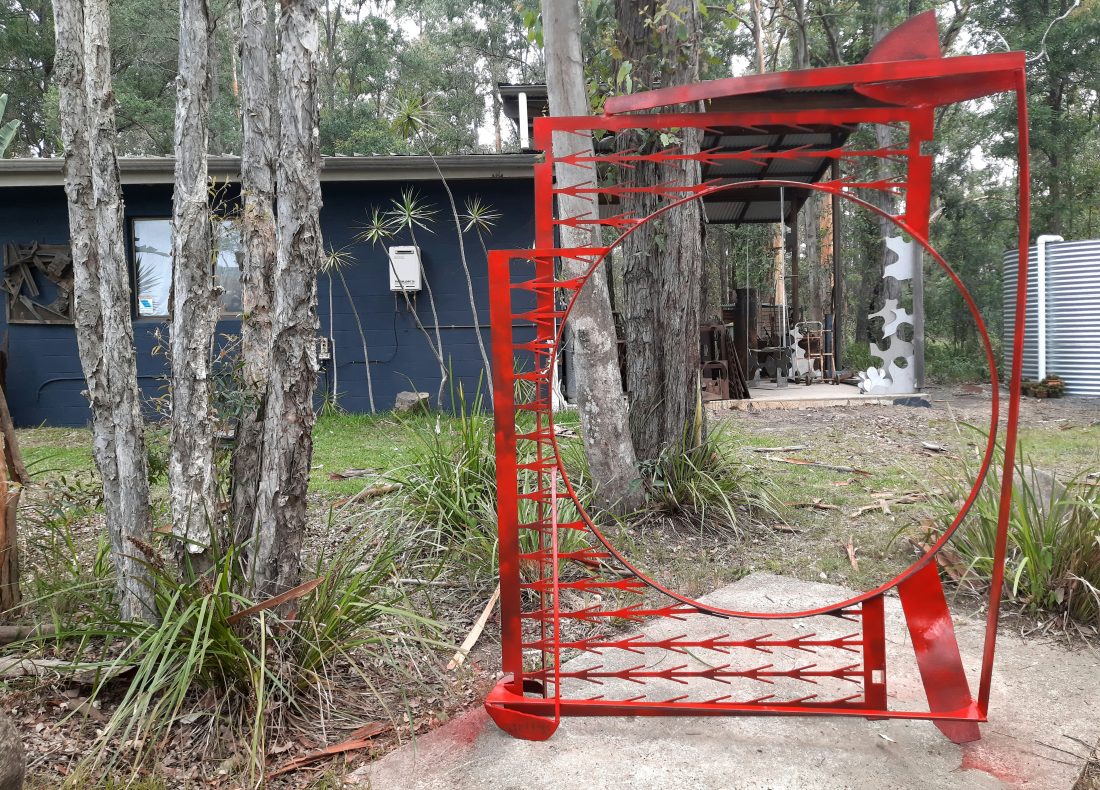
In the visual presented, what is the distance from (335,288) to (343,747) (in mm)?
8012

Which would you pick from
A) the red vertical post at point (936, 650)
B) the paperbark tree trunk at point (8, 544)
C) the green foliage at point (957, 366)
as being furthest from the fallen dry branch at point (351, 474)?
the green foliage at point (957, 366)

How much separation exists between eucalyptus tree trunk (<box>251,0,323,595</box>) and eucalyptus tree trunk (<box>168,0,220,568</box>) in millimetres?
242

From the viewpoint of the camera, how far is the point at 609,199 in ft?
28.5

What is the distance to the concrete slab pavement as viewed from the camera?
2.12m

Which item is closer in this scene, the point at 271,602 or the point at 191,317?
the point at 271,602

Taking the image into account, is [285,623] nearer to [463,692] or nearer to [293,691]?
[293,691]

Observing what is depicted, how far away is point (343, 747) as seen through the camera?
7.66ft

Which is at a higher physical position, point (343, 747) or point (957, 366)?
point (957, 366)

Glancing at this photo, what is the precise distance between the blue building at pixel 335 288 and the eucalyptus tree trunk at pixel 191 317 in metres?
6.47

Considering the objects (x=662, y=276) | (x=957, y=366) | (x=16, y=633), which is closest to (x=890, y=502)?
(x=662, y=276)

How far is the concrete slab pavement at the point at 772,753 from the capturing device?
6.95ft

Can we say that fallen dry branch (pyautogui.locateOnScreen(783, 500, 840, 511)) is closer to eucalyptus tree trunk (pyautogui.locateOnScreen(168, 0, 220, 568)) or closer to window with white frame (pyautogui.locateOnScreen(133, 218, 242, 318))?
eucalyptus tree trunk (pyautogui.locateOnScreen(168, 0, 220, 568))

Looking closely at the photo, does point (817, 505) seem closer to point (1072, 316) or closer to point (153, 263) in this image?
point (1072, 316)

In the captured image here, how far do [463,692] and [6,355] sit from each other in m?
9.08
